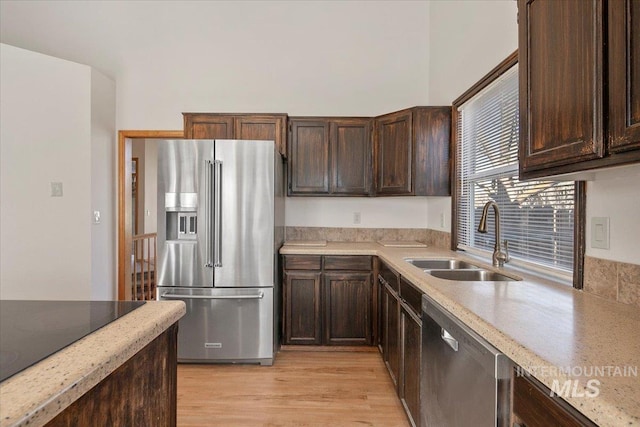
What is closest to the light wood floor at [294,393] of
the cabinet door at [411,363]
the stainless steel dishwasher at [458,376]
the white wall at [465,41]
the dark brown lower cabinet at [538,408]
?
the cabinet door at [411,363]

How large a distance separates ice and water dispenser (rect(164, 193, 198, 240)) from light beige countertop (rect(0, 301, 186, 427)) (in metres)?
1.85

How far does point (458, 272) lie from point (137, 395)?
183 centimetres

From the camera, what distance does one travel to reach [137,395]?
805mm

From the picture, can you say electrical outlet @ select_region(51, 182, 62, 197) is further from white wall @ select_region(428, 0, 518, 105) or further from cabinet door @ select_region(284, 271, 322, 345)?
white wall @ select_region(428, 0, 518, 105)

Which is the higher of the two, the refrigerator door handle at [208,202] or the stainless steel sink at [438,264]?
the refrigerator door handle at [208,202]

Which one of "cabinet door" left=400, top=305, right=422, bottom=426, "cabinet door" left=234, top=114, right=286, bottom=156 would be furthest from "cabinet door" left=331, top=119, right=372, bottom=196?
"cabinet door" left=400, top=305, right=422, bottom=426

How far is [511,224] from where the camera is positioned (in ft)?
6.75

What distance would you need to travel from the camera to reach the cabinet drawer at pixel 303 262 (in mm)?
2910

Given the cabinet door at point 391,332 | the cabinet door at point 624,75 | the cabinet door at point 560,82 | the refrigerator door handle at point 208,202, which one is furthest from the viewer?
the refrigerator door handle at point 208,202

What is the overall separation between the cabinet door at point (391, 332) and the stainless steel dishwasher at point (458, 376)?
0.53 m

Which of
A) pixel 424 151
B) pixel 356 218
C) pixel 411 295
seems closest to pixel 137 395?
pixel 411 295

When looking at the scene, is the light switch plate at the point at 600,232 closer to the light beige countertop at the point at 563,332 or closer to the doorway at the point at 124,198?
the light beige countertop at the point at 563,332

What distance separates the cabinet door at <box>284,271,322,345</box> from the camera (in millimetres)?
2898

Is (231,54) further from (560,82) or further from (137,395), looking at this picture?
(137,395)
